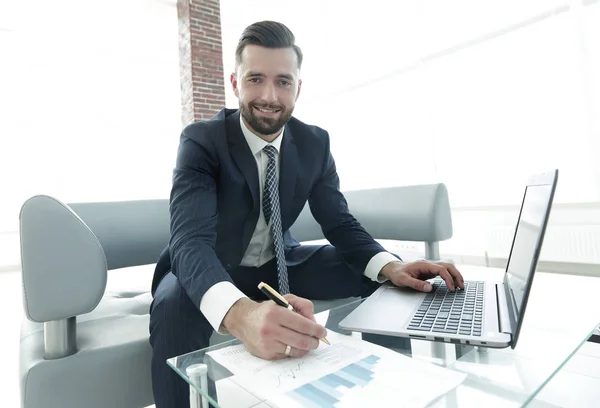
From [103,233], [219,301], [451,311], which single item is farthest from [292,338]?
[103,233]

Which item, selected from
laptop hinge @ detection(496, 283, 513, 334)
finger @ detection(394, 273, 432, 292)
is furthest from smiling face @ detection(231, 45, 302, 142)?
laptop hinge @ detection(496, 283, 513, 334)

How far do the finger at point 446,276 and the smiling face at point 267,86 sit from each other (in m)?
0.74

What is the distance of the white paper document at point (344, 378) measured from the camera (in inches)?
20.9

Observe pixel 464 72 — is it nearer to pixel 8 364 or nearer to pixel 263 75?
pixel 263 75

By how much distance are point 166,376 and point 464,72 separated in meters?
4.79

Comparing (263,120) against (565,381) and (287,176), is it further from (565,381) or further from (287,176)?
(565,381)

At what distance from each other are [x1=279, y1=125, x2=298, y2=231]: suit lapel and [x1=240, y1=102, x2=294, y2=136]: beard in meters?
0.10

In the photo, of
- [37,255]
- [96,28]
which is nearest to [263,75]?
[37,255]

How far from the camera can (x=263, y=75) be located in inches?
50.6

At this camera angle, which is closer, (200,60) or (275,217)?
(275,217)

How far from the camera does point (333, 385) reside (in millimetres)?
573

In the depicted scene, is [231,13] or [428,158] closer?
[428,158]

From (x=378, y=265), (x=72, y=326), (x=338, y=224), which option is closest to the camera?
(x=72, y=326)

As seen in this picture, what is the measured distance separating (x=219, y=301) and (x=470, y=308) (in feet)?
1.92
